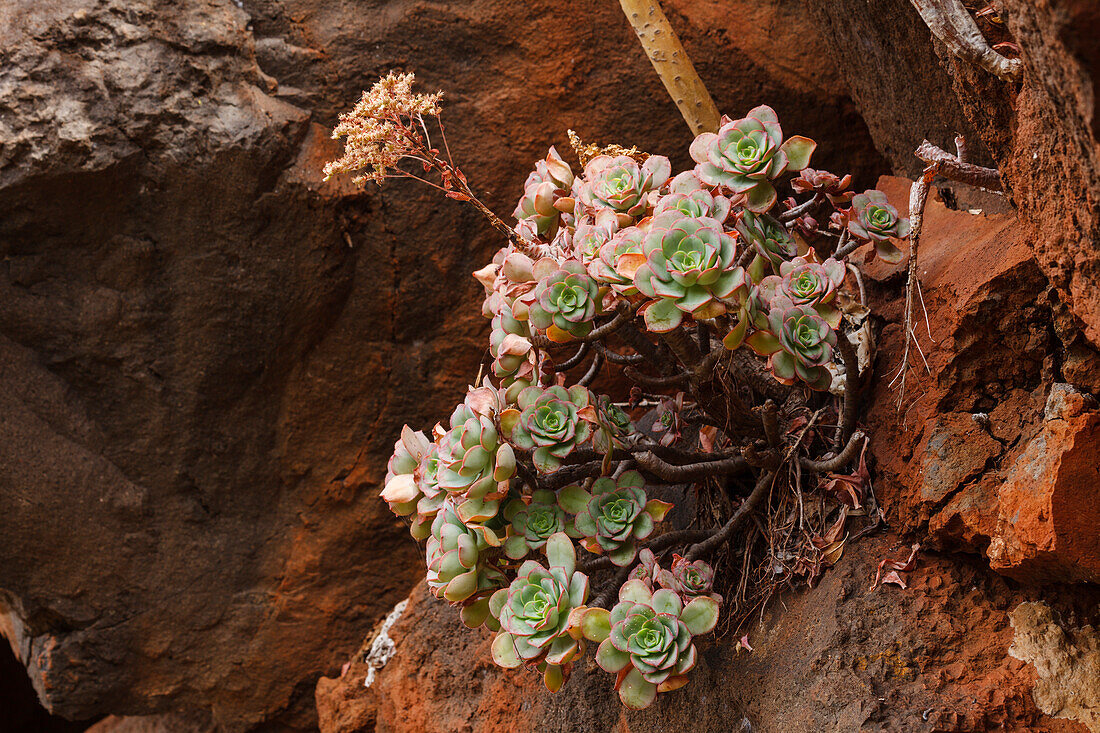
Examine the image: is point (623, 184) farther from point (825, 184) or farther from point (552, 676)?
point (552, 676)

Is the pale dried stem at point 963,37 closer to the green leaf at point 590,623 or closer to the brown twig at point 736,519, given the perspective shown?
the brown twig at point 736,519

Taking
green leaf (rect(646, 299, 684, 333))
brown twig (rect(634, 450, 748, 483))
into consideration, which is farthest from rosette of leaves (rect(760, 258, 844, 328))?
brown twig (rect(634, 450, 748, 483))

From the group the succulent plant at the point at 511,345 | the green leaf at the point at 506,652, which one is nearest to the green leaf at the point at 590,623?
the green leaf at the point at 506,652

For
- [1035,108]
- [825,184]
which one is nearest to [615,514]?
[825,184]

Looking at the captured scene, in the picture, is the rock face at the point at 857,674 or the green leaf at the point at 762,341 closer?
the rock face at the point at 857,674

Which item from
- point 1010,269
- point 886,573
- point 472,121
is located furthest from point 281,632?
point 1010,269

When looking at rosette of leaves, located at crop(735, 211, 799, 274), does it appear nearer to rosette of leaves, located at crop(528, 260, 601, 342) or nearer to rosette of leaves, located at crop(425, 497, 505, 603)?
rosette of leaves, located at crop(528, 260, 601, 342)

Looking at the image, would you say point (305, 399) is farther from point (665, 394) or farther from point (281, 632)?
point (665, 394)

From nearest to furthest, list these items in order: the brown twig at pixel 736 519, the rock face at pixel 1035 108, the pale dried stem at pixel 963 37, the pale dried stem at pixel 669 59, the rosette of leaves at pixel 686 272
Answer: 1. the rock face at pixel 1035 108
2. the pale dried stem at pixel 963 37
3. the rosette of leaves at pixel 686 272
4. the brown twig at pixel 736 519
5. the pale dried stem at pixel 669 59
